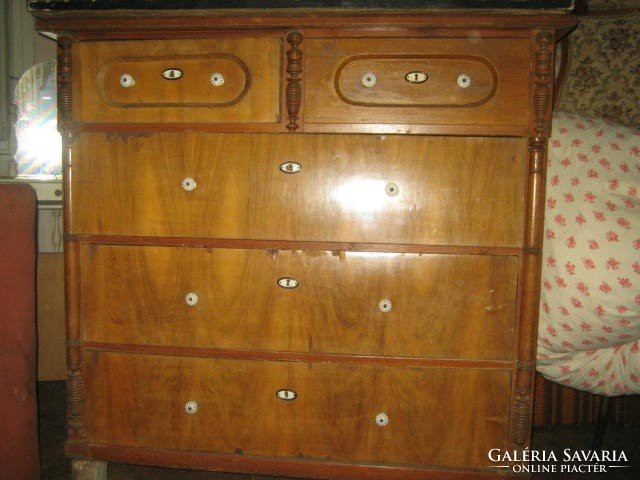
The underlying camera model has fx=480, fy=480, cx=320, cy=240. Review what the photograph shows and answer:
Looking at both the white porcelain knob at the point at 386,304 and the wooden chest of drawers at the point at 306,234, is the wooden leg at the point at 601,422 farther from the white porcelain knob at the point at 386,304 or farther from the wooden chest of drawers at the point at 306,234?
the white porcelain knob at the point at 386,304

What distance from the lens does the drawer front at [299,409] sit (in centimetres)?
136

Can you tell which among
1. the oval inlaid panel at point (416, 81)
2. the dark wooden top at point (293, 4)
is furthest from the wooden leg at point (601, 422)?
the dark wooden top at point (293, 4)

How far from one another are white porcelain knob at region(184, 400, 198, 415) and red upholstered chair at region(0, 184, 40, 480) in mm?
396

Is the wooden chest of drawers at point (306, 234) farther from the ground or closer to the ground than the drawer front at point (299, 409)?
farther from the ground

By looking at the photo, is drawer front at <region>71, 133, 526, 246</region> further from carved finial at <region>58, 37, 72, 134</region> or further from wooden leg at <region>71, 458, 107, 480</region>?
wooden leg at <region>71, 458, 107, 480</region>

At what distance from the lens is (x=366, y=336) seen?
1367 millimetres

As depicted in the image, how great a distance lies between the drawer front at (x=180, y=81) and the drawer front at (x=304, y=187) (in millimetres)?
69

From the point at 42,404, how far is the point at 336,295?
4.86 ft

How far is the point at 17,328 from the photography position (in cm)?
122

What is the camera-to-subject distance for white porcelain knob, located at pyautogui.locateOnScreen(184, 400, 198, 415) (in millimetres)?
1417

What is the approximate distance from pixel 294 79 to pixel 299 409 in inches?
36.8

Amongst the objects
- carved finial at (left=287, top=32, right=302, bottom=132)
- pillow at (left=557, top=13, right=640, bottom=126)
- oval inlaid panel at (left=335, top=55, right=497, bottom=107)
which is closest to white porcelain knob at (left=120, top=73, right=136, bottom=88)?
carved finial at (left=287, top=32, right=302, bottom=132)

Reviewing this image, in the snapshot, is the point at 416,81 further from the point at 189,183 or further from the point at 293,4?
the point at 189,183

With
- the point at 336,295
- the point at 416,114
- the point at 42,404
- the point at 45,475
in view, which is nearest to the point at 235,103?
the point at 416,114
